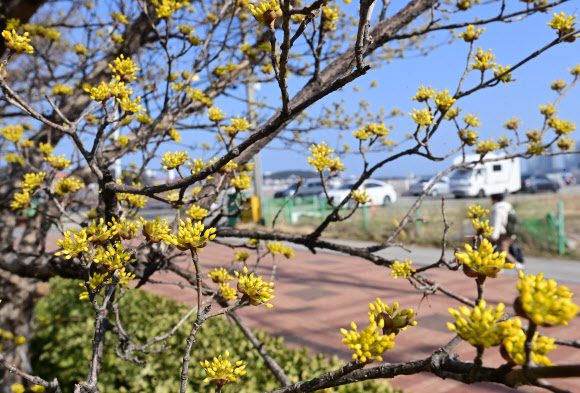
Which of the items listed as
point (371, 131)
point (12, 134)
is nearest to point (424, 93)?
point (371, 131)

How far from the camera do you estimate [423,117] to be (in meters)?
2.12

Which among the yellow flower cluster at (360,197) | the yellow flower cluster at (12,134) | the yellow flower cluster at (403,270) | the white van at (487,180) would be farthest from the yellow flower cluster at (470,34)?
the white van at (487,180)

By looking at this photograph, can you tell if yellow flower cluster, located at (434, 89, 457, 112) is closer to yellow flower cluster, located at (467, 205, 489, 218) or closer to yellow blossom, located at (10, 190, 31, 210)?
yellow flower cluster, located at (467, 205, 489, 218)

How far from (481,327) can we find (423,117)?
1.55 metres

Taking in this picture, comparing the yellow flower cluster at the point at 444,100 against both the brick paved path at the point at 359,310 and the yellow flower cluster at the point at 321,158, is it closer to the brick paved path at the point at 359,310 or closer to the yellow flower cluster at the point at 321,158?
the yellow flower cluster at the point at 321,158

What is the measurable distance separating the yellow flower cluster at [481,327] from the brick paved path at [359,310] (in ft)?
8.86

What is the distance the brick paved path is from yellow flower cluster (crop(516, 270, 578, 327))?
9.10 feet

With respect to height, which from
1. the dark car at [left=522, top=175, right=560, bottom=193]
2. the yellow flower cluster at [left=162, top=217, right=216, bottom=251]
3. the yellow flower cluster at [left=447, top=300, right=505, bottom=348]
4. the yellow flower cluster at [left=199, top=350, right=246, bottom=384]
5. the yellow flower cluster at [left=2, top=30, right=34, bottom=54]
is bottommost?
the yellow flower cluster at [left=199, top=350, right=246, bottom=384]

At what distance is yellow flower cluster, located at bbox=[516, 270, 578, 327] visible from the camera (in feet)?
2.08

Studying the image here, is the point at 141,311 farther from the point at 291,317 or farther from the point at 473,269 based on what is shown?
the point at 473,269

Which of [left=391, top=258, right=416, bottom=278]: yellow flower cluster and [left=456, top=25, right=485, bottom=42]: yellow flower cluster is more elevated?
[left=456, top=25, right=485, bottom=42]: yellow flower cluster

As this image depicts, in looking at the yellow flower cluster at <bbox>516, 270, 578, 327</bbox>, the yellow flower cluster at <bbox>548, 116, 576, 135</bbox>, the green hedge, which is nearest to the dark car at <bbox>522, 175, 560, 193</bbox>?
the green hedge

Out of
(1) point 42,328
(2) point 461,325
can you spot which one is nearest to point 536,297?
(2) point 461,325

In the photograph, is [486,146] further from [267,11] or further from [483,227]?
[267,11]
